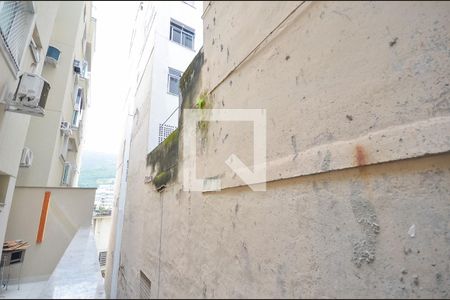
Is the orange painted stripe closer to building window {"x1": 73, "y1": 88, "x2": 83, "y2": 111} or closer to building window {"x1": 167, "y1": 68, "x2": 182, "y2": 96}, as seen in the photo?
building window {"x1": 167, "y1": 68, "x2": 182, "y2": 96}

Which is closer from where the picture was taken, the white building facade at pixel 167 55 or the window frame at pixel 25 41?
the window frame at pixel 25 41

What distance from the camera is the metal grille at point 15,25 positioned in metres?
2.76

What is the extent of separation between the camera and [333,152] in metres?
1.47

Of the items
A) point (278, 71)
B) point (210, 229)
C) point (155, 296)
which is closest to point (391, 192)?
point (278, 71)

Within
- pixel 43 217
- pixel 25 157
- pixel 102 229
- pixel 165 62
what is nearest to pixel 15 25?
pixel 25 157

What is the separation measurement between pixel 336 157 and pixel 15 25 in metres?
4.05

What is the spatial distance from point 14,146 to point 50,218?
208 cm

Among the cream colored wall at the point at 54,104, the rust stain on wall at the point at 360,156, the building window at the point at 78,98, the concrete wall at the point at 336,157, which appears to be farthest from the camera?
the building window at the point at 78,98

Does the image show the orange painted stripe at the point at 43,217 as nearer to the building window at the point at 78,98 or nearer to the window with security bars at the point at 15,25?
the window with security bars at the point at 15,25

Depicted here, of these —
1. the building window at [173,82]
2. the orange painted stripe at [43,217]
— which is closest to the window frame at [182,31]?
the building window at [173,82]

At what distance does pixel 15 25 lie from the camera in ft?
10.2

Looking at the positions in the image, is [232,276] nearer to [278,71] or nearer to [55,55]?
[278,71]

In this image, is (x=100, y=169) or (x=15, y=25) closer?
(x=15, y=25)

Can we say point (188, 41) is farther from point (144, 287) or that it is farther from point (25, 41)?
point (144, 287)
